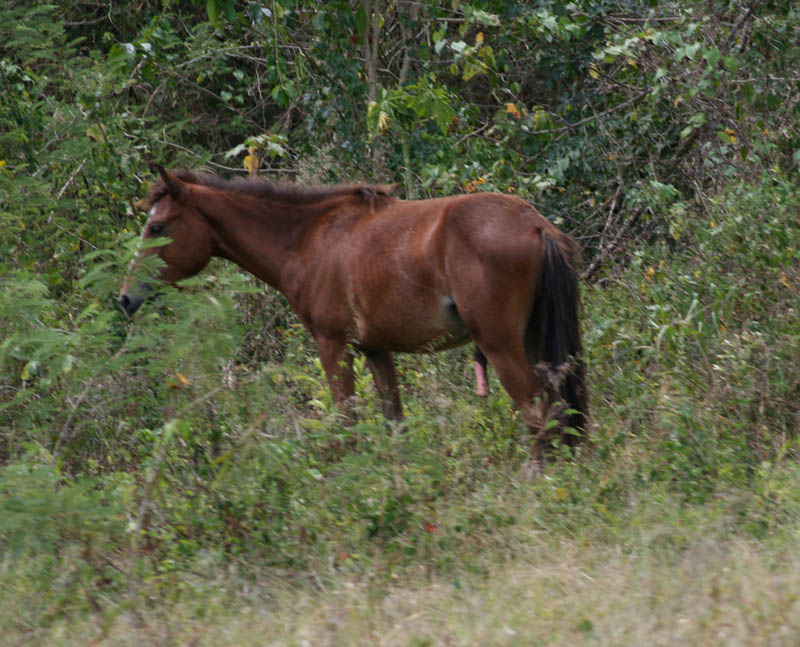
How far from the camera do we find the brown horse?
18.7ft

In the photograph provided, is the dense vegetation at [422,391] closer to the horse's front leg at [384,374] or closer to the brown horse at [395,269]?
the horse's front leg at [384,374]

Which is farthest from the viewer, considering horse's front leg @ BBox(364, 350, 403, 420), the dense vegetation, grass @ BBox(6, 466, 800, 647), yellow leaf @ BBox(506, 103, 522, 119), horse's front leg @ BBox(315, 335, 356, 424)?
yellow leaf @ BBox(506, 103, 522, 119)

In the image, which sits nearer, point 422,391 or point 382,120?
point 422,391

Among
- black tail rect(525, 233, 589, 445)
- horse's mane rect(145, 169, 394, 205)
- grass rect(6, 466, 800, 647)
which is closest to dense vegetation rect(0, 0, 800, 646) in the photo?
grass rect(6, 466, 800, 647)

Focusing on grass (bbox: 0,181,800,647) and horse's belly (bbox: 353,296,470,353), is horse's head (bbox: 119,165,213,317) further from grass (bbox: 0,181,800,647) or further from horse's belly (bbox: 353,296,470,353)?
horse's belly (bbox: 353,296,470,353)

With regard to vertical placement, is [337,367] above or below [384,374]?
above

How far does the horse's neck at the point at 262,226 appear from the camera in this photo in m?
6.79

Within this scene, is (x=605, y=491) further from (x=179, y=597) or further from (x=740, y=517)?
(x=179, y=597)

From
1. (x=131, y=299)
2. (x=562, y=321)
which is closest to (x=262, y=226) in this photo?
(x=131, y=299)

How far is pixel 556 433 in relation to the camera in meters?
5.61

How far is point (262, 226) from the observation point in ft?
22.4

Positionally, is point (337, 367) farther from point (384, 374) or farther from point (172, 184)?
point (172, 184)

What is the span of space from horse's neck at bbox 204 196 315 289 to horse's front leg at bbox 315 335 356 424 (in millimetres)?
683

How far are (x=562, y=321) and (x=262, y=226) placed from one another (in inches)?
88.5
